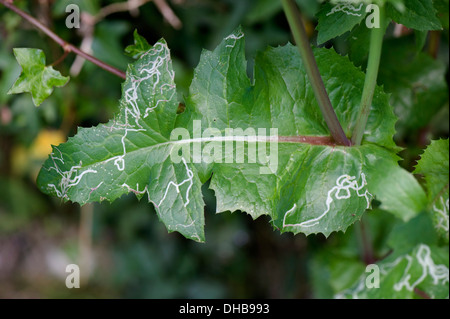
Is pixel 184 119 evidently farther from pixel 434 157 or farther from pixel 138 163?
pixel 434 157

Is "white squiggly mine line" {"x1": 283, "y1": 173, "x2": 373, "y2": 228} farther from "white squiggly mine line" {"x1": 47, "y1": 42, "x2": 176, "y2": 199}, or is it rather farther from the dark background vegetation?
the dark background vegetation

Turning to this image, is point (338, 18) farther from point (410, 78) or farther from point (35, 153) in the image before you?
point (35, 153)

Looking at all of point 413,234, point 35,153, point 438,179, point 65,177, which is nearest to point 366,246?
point 413,234

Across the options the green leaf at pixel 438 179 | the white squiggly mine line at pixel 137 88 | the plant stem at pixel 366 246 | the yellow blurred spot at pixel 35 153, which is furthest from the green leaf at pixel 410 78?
the yellow blurred spot at pixel 35 153

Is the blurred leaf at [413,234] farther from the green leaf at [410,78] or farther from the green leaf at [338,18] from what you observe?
the green leaf at [338,18]
